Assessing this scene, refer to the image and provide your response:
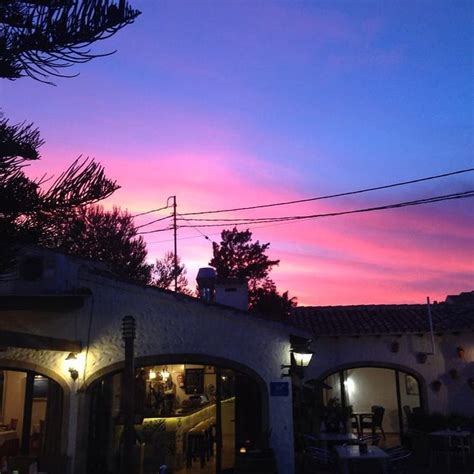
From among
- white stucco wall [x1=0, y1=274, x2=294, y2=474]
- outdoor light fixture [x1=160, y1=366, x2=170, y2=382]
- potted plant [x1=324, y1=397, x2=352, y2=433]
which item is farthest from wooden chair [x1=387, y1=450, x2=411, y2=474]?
outdoor light fixture [x1=160, y1=366, x2=170, y2=382]

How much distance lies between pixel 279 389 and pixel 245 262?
29172 millimetres

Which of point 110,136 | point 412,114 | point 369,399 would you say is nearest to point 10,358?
point 110,136

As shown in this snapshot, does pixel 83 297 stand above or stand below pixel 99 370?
above

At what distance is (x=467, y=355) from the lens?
15062mm

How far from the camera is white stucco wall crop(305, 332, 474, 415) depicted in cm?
1495

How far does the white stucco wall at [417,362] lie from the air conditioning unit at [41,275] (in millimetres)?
8430

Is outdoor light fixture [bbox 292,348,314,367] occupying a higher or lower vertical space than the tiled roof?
lower

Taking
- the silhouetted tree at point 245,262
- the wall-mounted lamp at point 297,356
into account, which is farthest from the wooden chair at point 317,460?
the silhouetted tree at point 245,262

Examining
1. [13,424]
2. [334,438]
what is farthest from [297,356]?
[13,424]

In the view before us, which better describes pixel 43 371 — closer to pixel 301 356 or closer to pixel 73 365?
pixel 73 365

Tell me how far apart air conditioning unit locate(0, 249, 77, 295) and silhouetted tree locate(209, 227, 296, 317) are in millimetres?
27782

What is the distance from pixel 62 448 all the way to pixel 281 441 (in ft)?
13.7

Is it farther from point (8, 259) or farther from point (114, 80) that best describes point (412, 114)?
point (8, 259)

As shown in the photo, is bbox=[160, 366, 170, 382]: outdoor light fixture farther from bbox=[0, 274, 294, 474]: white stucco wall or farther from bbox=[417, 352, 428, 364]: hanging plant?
bbox=[417, 352, 428, 364]: hanging plant
